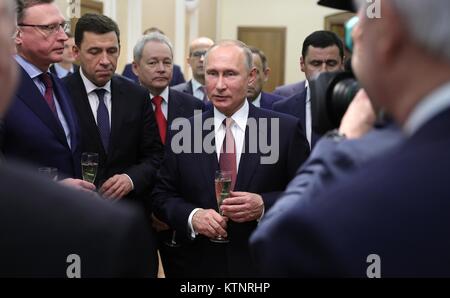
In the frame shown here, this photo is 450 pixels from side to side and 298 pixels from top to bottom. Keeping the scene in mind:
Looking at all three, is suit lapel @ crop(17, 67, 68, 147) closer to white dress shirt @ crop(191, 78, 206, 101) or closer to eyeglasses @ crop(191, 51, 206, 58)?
white dress shirt @ crop(191, 78, 206, 101)

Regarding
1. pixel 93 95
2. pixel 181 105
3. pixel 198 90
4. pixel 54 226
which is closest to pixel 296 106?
pixel 181 105

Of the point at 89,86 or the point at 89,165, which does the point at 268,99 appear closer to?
the point at 89,86

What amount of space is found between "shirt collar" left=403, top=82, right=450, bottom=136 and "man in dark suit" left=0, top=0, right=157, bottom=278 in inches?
16.0

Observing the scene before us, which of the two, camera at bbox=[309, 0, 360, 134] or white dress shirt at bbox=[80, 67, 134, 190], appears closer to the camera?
camera at bbox=[309, 0, 360, 134]

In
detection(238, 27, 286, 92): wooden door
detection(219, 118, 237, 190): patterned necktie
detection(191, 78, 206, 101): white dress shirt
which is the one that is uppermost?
detection(238, 27, 286, 92): wooden door

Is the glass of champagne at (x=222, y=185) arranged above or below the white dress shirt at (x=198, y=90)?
below

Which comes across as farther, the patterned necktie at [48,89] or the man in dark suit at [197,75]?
the man in dark suit at [197,75]

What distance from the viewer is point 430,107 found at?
2.91 ft

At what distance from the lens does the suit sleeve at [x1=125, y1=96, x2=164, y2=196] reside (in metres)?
3.08

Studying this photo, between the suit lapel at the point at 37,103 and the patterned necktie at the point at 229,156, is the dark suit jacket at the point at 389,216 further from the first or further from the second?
the suit lapel at the point at 37,103

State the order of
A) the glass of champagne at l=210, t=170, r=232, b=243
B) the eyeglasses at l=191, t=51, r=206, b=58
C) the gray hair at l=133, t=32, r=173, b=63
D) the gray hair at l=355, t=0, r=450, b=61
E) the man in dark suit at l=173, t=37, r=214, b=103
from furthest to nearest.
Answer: the eyeglasses at l=191, t=51, r=206, b=58 → the man in dark suit at l=173, t=37, r=214, b=103 → the gray hair at l=133, t=32, r=173, b=63 → the glass of champagne at l=210, t=170, r=232, b=243 → the gray hair at l=355, t=0, r=450, b=61

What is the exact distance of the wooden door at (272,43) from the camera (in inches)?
544

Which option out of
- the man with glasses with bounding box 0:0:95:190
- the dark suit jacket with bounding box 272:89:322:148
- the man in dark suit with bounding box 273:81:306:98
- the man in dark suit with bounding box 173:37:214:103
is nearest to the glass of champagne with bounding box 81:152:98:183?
the man with glasses with bounding box 0:0:95:190

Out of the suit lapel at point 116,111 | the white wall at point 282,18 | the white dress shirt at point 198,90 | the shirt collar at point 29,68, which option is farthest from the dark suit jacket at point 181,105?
the white wall at point 282,18
